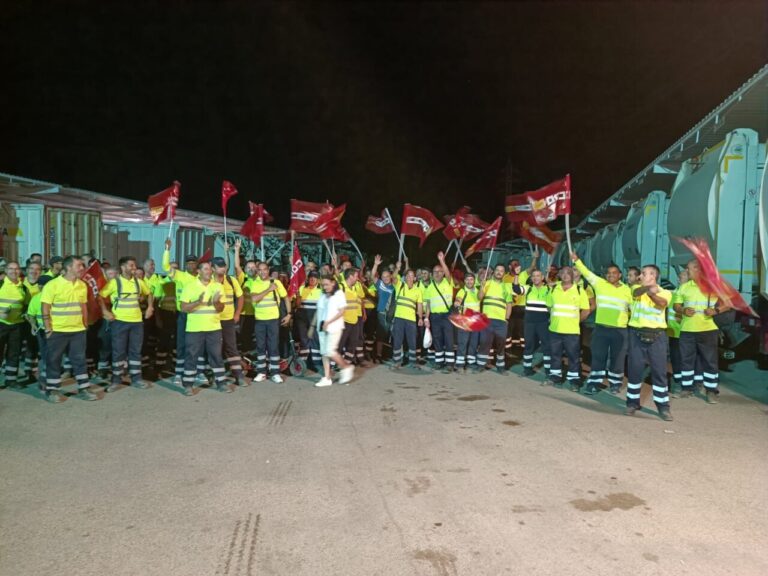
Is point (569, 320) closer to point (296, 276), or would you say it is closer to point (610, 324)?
point (610, 324)

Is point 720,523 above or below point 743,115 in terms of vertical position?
below

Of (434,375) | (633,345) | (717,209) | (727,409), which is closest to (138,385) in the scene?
(434,375)

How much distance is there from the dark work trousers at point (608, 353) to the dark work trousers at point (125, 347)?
6.62 m

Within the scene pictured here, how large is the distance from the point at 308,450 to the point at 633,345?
4.17m

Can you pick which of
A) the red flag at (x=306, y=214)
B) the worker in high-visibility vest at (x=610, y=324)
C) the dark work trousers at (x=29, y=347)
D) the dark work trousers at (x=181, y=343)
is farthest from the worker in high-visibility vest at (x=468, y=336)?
the dark work trousers at (x=29, y=347)

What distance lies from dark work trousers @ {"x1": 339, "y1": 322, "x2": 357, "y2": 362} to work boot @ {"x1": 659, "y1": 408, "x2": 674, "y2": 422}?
209 inches

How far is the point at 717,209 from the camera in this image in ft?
29.4

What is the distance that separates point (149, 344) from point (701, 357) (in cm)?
919

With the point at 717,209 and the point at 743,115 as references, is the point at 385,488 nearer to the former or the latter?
the point at 717,209

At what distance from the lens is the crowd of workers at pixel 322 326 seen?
24.6 ft

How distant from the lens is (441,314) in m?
10.5

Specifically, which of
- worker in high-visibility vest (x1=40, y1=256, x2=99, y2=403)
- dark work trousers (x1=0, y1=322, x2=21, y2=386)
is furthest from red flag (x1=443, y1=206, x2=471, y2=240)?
dark work trousers (x1=0, y1=322, x2=21, y2=386)

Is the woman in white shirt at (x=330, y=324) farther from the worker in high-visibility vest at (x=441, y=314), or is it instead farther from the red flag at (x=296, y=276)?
the worker in high-visibility vest at (x=441, y=314)

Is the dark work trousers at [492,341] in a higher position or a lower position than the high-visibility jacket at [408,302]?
lower
